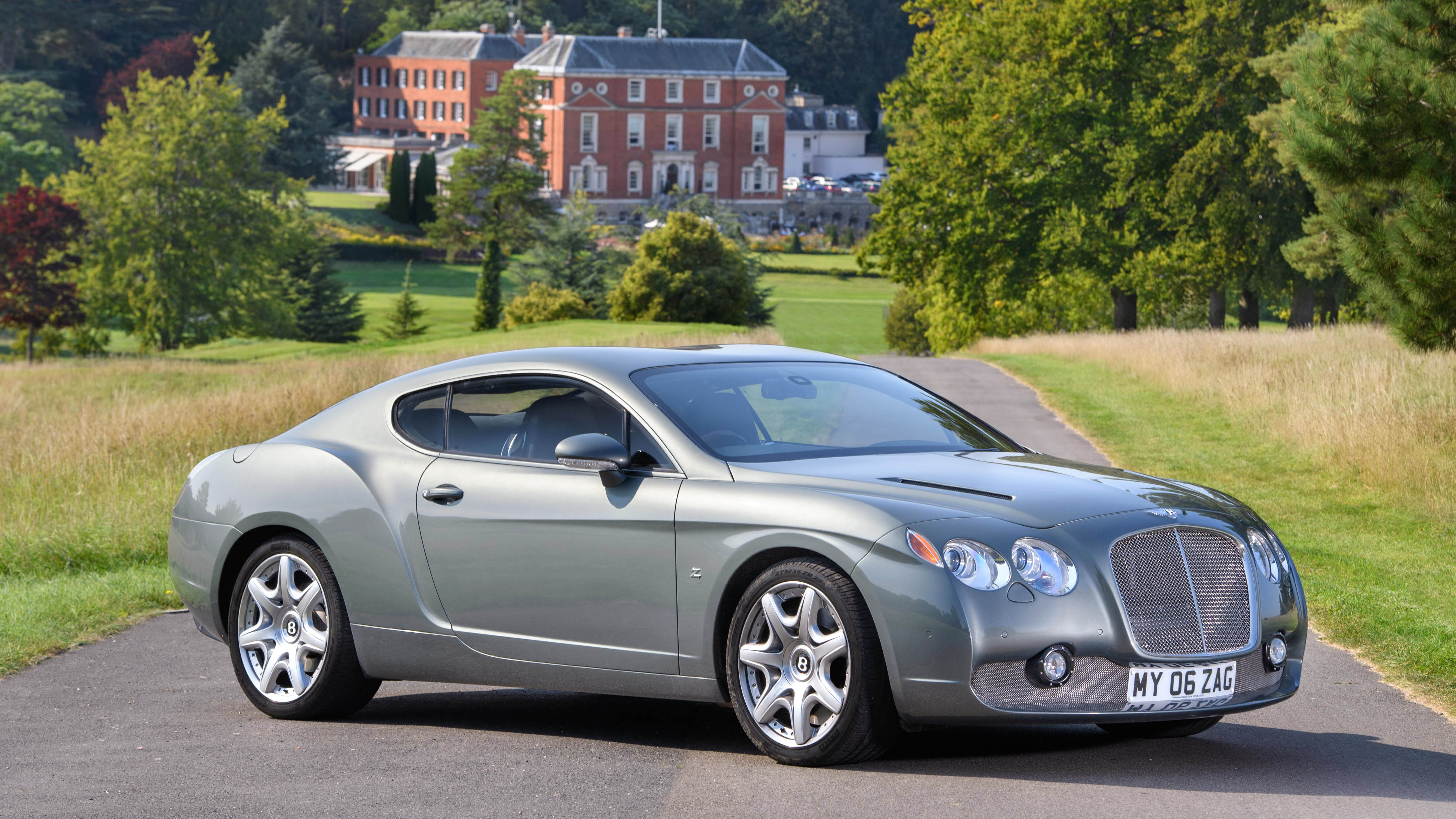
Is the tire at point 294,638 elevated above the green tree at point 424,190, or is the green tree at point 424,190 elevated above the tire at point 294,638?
the green tree at point 424,190

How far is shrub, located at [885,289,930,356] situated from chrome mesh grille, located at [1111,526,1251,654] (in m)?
66.1

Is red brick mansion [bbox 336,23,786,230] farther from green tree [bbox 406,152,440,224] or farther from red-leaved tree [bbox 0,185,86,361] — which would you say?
red-leaved tree [bbox 0,185,86,361]

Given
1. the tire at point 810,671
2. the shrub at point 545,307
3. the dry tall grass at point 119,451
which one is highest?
the tire at point 810,671

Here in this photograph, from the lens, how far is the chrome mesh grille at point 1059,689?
5176mm

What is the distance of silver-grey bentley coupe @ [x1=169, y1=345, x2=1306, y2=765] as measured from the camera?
5223mm

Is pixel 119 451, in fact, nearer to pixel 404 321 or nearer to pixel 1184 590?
pixel 1184 590

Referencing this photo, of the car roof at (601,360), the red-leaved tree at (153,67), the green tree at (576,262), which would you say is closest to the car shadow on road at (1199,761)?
the car roof at (601,360)

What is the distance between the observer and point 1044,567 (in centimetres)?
520

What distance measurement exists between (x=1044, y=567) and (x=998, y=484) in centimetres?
51

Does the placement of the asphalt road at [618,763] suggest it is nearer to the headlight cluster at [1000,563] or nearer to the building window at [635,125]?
the headlight cluster at [1000,563]

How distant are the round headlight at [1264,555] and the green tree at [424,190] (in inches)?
4108

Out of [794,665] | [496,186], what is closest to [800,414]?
[794,665]

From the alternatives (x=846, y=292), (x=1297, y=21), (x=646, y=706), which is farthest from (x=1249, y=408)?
(x=846, y=292)

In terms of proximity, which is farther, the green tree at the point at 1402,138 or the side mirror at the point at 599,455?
the green tree at the point at 1402,138
